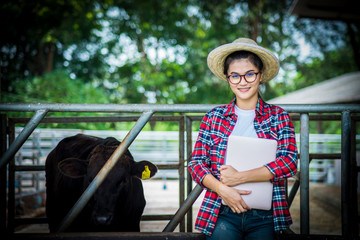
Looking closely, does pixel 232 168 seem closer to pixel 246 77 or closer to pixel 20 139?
pixel 246 77

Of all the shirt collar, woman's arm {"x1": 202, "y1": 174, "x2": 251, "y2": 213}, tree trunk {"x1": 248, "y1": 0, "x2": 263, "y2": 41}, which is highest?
tree trunk {"x1": 248, "y1": 0, "x2": 263, "y2": 41}

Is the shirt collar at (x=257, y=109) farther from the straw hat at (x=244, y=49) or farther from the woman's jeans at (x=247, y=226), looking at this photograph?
the woman's jeans at (x=247, y=226)

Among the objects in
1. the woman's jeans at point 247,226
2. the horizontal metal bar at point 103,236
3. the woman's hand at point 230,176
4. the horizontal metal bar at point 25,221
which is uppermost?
the woman's hand at point 230,176

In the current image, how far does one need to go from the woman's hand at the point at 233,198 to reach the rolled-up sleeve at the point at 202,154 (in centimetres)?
Result: 15

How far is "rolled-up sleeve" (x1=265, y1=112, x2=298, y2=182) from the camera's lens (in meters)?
1.73

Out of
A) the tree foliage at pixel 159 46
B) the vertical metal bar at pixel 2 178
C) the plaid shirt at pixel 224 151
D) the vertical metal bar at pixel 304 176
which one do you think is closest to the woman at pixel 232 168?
the plaid shirt at pixel 224 151

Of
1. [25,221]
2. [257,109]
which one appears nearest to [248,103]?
[257,109]

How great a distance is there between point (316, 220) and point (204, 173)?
4.65m

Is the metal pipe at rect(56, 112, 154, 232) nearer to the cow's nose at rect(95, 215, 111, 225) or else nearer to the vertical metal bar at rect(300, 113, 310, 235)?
the cow's nose at rect(95, 215, 111, 225)

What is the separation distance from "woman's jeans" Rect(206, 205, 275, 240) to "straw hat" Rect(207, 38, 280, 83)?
0.97 metres

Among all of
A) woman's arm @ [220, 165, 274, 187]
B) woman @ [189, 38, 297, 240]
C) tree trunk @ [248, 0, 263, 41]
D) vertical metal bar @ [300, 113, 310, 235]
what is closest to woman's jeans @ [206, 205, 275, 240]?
woman @ [189, 38, 297, 240]

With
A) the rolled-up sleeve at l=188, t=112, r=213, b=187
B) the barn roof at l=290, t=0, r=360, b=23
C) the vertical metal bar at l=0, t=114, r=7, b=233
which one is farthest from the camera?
the barn roof at l=290, t=0, r=360, b=23

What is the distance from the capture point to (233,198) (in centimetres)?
167

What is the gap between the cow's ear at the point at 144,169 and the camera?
2689mm
